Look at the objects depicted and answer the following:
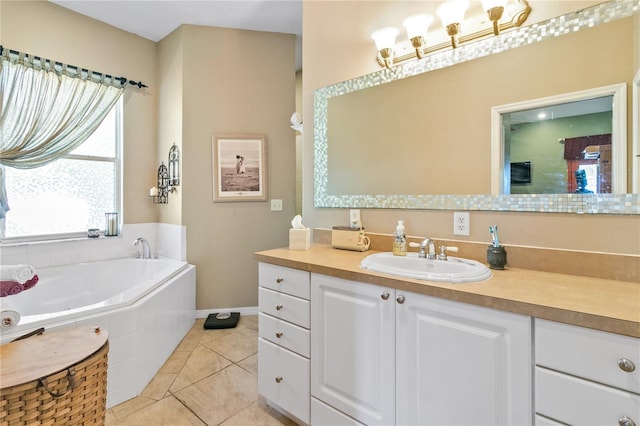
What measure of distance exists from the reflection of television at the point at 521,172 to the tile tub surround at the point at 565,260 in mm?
299

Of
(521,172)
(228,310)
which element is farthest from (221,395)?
(521,172)

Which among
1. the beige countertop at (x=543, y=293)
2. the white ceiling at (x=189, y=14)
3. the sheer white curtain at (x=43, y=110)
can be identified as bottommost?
the beige countertop at (x=543, y=293)

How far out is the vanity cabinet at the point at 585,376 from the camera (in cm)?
73

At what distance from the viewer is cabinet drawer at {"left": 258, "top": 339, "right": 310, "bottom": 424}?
1.42m

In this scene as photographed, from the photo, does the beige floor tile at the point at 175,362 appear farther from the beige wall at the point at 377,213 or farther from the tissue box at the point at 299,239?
the beige wall at the point at 377,213

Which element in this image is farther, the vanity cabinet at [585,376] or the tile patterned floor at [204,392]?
the tile patterned floor at [204,392]

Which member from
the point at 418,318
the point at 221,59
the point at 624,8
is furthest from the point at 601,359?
the point at 221,59

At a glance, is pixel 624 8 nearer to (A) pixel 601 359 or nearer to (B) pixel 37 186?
(A) pixel 601 359

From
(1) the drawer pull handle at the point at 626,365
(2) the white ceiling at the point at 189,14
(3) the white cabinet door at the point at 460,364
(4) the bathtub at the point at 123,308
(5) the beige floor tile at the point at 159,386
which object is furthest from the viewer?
(2) the white ceiling at the point at 189,14

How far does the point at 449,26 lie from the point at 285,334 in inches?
67.9

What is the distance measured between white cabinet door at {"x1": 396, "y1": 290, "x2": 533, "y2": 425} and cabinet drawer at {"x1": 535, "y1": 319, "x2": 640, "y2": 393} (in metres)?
0.04

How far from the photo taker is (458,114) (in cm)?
150

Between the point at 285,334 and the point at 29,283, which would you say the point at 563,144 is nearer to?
the point at 285,334

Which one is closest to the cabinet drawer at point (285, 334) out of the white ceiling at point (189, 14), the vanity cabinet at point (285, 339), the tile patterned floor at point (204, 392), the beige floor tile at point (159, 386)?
the vanity cabinet at point (285, 339)
